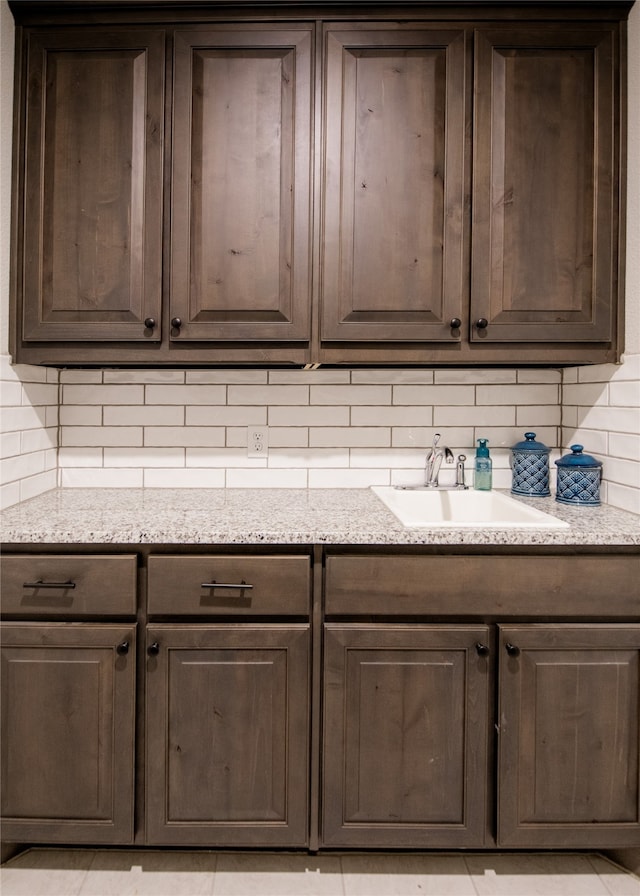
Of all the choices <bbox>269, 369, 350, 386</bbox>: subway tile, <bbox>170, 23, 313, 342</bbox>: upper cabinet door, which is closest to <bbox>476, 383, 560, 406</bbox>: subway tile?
<bbox>269, 369, 350, 386</bbox>: subway tile

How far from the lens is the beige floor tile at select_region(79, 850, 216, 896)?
1438 mm

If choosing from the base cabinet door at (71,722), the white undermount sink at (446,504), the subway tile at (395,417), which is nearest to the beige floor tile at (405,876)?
the base cabinet door at (71,722)

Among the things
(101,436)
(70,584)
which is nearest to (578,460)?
(70,584)

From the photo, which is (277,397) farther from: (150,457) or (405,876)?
(405,876)

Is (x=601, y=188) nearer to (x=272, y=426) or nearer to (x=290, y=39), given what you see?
(x=290, y=39)

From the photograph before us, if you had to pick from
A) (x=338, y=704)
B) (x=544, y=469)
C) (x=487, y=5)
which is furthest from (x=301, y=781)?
(x=487, y=5)

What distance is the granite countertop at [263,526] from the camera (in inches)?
55.5

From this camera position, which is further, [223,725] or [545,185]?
[545,185]

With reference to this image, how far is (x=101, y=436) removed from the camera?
2.01 meters

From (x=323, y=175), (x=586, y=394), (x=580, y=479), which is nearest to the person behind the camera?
(x=323, y=175)

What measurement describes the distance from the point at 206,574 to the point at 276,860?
85 centimetres

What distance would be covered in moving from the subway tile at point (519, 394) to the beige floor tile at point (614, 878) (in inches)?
55.5

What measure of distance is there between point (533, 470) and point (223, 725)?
1.28 m

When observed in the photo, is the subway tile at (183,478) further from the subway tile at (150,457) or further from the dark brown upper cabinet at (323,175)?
the dark brown upper cabinet at (323,175)
